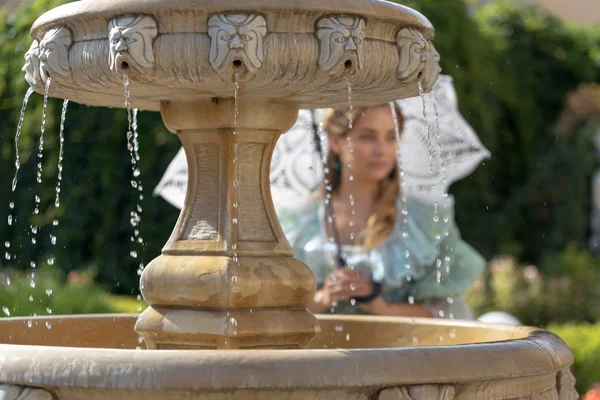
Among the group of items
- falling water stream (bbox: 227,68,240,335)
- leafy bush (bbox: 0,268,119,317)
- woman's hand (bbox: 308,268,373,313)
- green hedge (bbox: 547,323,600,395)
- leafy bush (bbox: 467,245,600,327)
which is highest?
falling water stream (bbox: 227,68,240,335)

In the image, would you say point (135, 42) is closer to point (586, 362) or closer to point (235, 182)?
point (235, 182)

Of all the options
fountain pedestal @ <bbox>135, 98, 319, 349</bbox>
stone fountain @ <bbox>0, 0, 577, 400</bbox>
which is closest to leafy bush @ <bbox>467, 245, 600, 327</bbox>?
stone fountain @ <bbox>0, 0, 577, 400</bbox>

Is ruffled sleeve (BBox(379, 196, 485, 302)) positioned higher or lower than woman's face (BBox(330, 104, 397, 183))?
lower

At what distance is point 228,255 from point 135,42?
1.86ft

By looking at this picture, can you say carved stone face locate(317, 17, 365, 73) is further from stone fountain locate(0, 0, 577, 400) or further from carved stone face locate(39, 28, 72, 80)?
carved stone face locate(39, 28, 72, 80)

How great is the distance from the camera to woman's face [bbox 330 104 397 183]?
434 cm

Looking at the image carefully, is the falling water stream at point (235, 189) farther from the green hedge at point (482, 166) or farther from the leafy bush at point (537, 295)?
the leafy bush at point (537, 295)

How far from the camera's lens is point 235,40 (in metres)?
2.15

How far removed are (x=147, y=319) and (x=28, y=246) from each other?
5747 millimetres

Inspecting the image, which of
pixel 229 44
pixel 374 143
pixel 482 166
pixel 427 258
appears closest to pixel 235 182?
pixel 229 44

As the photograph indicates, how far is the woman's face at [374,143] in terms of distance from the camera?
434 cm

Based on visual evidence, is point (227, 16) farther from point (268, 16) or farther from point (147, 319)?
point (147, 319)

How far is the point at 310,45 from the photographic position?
7.27ft

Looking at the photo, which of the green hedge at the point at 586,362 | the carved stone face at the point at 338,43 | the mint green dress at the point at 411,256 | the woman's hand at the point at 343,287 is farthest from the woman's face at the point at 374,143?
the carved stone face at the point at 338,43
